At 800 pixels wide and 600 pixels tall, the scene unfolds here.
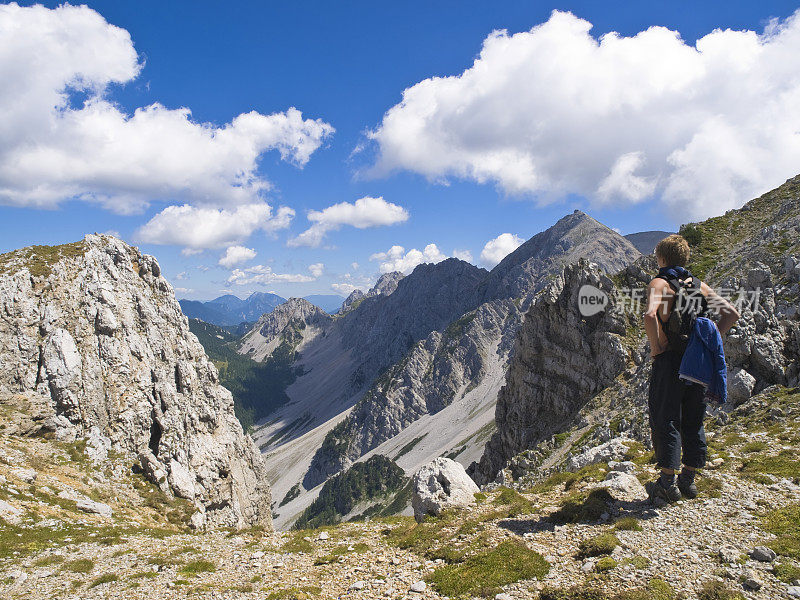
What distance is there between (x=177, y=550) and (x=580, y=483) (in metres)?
17.1

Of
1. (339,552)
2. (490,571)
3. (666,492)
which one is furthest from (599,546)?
(339,552)

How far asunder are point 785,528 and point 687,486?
229 cm

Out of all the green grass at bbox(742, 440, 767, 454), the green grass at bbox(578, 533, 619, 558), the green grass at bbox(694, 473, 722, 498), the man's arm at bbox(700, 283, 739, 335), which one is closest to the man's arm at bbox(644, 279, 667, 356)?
the man's arm at bbox(700, 283, 739, 335)

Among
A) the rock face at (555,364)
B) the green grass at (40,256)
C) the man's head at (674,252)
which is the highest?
the green grass at (40,256)

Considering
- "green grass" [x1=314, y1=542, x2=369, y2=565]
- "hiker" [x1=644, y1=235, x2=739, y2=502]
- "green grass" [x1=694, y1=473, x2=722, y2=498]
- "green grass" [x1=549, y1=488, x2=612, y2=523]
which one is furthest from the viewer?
"green grass" [x1=314, y1=542, x2=369, y2=565]

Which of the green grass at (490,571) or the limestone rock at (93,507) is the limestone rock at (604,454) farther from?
the limestone rock at (93,507)

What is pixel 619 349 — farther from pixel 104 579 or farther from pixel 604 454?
pixel 104 579

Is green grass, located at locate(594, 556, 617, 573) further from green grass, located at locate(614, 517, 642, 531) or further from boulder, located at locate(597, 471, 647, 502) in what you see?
boulder, located at locate(597, 471, 647, 502)

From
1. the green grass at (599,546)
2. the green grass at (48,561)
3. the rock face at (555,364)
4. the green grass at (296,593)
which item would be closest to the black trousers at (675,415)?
the green grass at (599,546)

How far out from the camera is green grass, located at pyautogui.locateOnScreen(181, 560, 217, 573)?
44.2 ft

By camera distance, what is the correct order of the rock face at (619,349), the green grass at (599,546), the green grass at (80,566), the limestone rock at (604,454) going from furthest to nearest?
1. the rock face at (619,349)
2. the limestone rock at (604,454)
3. the green grass at (80,566)
4. the green grass at (599,546)

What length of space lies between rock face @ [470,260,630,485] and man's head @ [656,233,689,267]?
4912cm

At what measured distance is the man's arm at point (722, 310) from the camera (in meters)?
10.0

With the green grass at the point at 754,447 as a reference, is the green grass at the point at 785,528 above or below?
above
